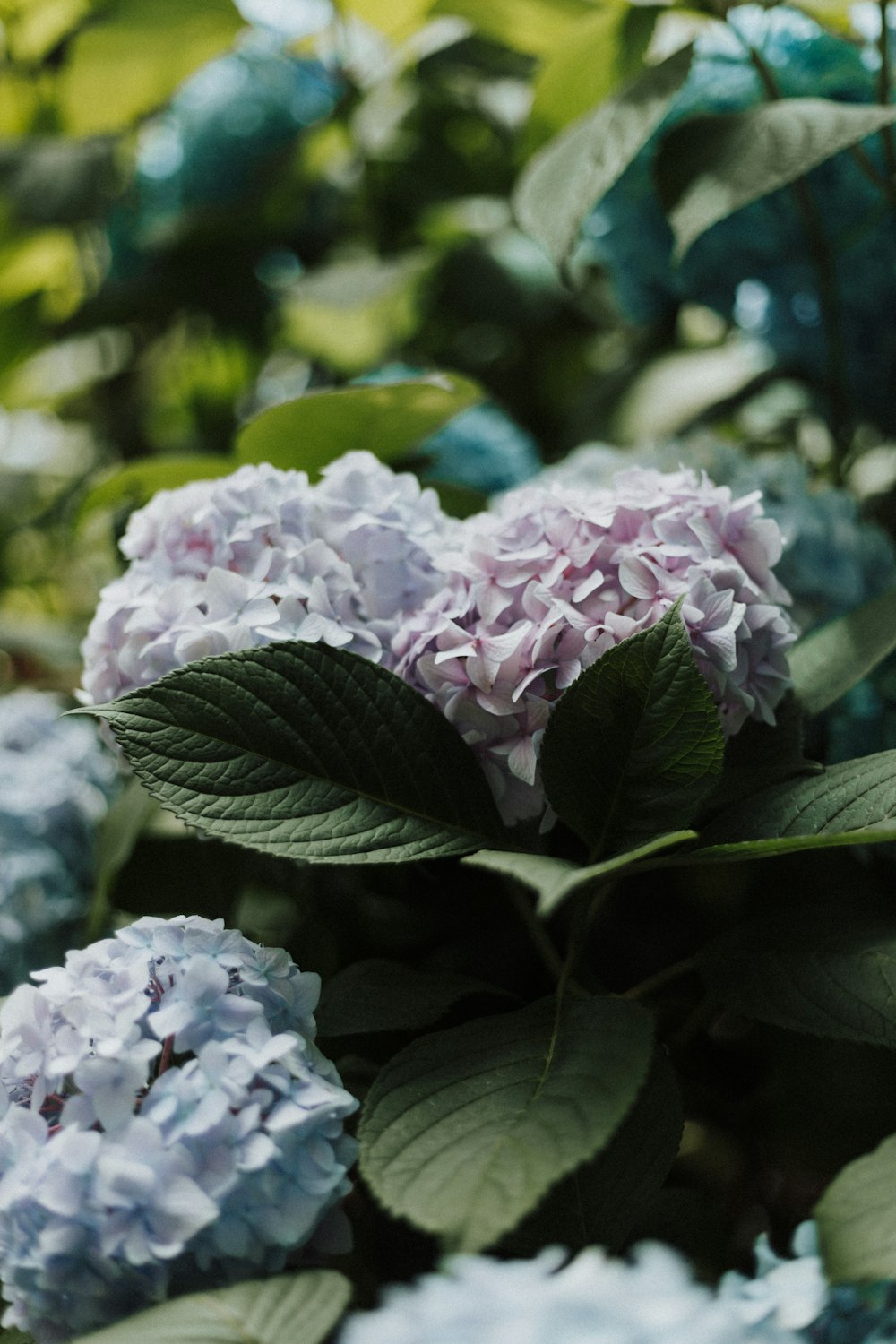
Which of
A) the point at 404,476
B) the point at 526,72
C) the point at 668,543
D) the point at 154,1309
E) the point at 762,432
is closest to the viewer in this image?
the point at 154,1309

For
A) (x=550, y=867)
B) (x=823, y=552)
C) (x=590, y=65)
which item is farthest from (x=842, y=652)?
(x=590, y=65)

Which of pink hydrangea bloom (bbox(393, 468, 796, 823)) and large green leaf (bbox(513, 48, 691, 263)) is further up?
large green leaf (bbox(513, 48, 691, 263))

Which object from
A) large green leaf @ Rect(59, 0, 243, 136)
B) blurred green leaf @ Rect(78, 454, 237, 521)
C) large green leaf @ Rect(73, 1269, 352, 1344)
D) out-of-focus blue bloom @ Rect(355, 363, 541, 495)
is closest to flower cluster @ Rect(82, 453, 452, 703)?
blurred green leaf @ Rect(78, 454, 237, 521)

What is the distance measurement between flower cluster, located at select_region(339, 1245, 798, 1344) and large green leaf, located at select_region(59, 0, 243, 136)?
3.42 ft

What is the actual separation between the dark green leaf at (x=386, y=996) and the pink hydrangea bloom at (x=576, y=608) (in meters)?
0.08

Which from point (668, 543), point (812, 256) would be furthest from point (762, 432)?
point (668, 543)

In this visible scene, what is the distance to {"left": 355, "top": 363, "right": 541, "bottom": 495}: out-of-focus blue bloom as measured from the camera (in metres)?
0.98

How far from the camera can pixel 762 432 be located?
1.05m

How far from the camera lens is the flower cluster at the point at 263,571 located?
0.55m

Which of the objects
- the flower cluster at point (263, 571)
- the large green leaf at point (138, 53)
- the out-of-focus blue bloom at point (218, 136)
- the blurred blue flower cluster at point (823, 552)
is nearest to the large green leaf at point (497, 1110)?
the flower cluster at point (263, 571)

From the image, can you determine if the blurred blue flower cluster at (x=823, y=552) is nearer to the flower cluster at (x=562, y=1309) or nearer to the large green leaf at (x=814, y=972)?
the large green leaf at (x=814, y=972)

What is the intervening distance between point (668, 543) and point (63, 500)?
933mm

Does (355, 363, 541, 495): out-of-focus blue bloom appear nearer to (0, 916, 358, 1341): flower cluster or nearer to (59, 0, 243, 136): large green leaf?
(59, 0, 243, 136): large green leaf

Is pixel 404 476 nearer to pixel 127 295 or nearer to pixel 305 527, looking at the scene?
pixel 305 527
